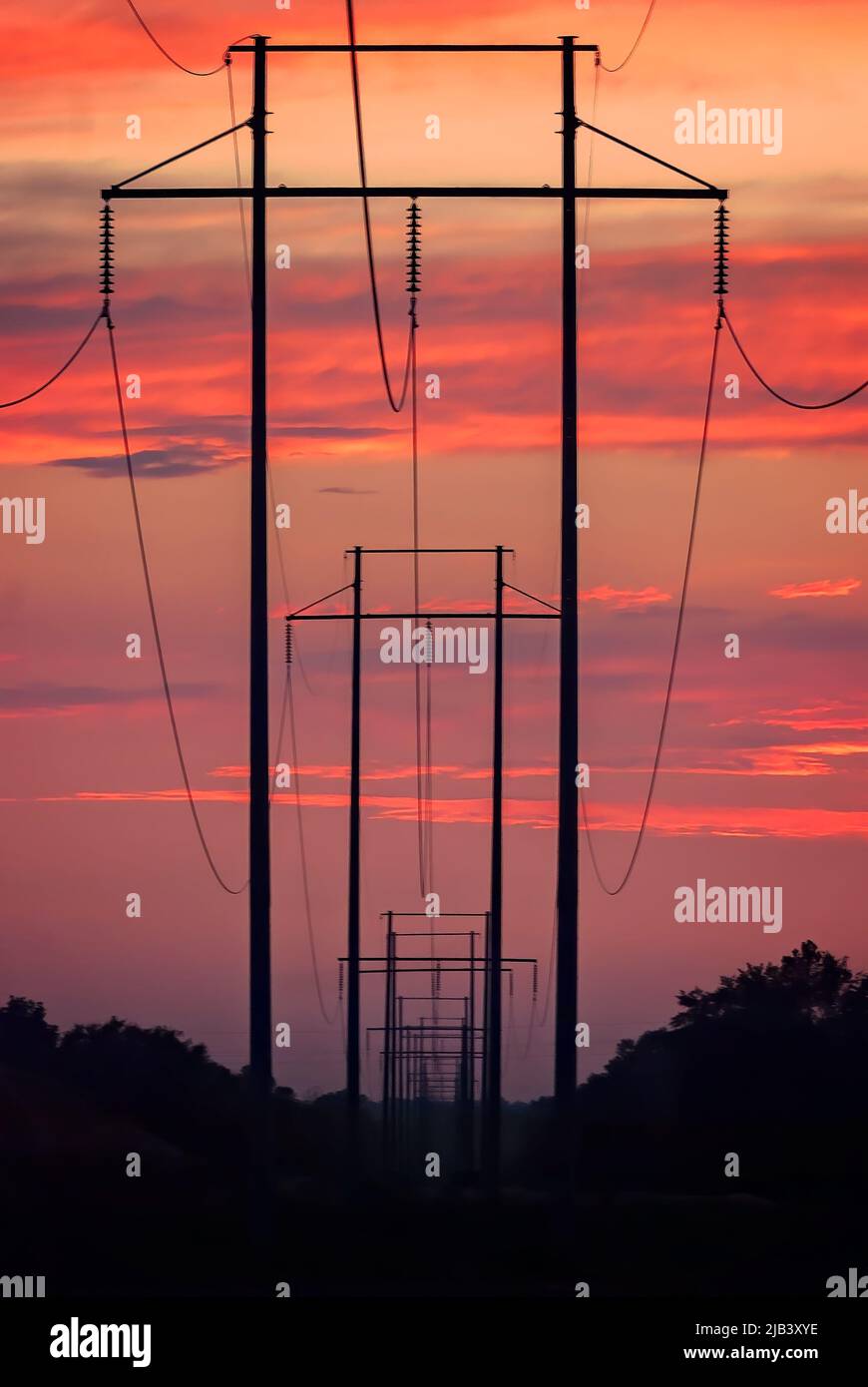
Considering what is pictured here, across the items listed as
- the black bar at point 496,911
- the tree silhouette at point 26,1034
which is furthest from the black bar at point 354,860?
the tree silhouette at point 26,1034

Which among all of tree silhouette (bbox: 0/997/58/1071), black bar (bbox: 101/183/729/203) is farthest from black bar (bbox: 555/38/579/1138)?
tree silhouette (bbox: 0/997/58/1071)

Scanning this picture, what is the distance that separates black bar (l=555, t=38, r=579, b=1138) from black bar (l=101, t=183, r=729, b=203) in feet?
1.63

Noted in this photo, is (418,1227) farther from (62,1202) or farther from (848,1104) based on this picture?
(848,1104)

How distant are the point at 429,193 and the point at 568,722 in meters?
6.39

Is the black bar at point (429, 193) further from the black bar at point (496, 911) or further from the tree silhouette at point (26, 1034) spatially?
the tree silhouette at point (26, 1034)

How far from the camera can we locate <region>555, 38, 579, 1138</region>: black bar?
1292 inches

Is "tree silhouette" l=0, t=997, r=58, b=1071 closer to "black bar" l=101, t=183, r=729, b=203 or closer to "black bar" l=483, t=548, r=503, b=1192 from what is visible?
"black bar" l=483, t=548, r=503, b=1192

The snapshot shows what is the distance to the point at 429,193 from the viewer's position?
34.1 m

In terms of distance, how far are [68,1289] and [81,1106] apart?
31904 mm

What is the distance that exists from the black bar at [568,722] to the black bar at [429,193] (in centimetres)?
50

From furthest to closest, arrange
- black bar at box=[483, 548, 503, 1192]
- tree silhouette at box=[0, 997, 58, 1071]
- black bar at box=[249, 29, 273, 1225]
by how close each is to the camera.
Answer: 1. tree silhouette at box=[0, 997, 58, 1071]
2. black bar at box=[483, 548, 503, 1192]
3. black bar at box=[249, 29, 273, 1225]

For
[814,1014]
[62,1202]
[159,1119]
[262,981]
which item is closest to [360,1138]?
[159,1119]

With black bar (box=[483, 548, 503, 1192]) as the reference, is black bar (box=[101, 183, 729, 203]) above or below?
above

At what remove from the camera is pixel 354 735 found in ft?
191
